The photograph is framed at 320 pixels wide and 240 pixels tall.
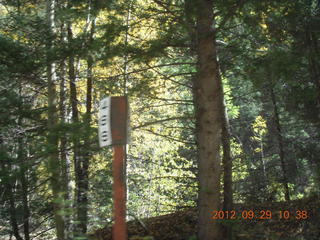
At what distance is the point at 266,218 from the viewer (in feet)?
24.9

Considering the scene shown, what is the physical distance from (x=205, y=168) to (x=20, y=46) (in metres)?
4.33

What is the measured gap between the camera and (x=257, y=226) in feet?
22.2

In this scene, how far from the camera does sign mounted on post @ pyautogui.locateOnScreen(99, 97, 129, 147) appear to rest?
3.09m

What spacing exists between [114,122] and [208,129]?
9.94 feet

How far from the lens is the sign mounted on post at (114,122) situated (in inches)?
122

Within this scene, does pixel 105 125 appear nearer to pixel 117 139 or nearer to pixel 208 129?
pixel 117 139

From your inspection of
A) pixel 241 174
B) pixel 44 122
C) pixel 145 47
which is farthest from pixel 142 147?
pixel 145 47

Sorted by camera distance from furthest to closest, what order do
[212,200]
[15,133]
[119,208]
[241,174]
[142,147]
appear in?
[142,147] < [241,174] < [15,133] < [212,200] < [119,208]

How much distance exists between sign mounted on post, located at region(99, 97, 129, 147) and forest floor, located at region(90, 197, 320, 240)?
299cm

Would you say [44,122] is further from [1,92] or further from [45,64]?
[45,64]

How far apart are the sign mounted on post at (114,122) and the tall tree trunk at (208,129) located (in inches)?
116
